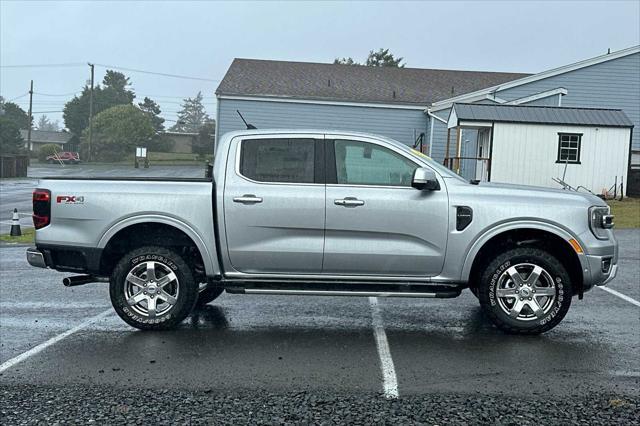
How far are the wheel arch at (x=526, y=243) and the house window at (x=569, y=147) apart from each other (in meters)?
18.6

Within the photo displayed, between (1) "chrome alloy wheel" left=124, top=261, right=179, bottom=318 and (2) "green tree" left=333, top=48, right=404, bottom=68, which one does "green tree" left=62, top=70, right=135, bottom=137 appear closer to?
(2) "green tree" left=333, top=48, right=404, bottom=68

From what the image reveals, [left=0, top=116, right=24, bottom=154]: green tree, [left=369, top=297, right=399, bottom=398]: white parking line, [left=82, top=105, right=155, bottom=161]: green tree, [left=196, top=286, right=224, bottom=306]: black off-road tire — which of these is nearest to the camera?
[left=369, top=297, right=399, bottom=398]: white parking line

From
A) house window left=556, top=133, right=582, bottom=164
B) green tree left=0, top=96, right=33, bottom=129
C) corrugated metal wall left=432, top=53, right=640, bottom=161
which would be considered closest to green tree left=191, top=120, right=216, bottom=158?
Answer: green tree left=0, top=96, right=33, bottom=129

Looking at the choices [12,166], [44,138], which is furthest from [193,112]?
[12,166]

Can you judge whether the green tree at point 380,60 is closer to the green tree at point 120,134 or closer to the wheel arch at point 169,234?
the green tree at point 120,134

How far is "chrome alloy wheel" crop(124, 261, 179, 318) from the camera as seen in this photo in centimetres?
655

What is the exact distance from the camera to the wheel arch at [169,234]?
648 centimetres

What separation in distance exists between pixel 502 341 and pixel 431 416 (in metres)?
2.16

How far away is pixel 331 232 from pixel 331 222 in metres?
0.10

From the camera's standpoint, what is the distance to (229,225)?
6.45 meters

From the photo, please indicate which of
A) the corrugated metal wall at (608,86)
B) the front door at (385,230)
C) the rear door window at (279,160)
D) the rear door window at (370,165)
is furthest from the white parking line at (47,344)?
the corrugated metal wall at (608,86)

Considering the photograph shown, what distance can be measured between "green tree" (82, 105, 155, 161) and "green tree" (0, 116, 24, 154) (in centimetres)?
640

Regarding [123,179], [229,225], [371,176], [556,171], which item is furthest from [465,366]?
[556,171]

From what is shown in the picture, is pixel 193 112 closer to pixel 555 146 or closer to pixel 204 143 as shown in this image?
pixel 204 143
